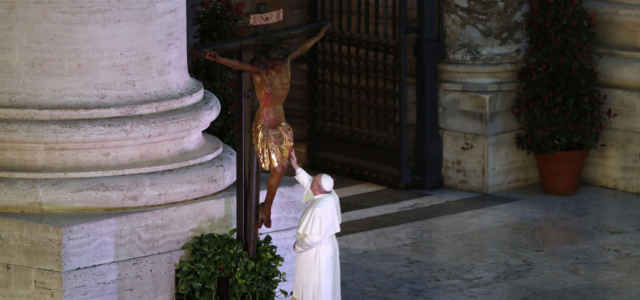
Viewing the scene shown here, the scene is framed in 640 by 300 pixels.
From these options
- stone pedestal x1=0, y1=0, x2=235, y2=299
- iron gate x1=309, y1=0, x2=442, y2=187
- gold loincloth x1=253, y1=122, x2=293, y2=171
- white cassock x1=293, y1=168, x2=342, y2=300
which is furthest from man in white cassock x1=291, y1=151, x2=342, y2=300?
iron gate x1=309, y1=0, x2=442, y2=187

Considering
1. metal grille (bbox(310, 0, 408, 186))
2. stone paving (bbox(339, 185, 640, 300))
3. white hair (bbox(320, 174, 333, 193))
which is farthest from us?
metal grille (bbox(310, 0, 408, 186))

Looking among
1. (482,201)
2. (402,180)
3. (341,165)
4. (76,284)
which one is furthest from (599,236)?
(76,284)

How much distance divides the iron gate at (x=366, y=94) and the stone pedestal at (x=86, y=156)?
15.5 ft

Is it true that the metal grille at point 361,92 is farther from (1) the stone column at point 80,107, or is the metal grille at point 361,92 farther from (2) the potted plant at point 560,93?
(1) the stone column at point 80,107

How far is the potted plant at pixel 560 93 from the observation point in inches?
434

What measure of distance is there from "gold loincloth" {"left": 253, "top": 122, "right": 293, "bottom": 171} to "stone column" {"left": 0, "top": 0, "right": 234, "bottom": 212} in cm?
60

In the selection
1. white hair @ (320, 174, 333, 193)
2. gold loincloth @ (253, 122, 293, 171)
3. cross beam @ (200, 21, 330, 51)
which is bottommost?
white hair @ (320, 174, 333, 193)

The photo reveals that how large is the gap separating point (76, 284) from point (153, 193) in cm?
64

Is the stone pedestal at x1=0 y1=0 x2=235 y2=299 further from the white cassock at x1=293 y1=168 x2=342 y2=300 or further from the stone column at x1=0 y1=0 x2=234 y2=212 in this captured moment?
the white cassock at x1=293 y1=168 x2=342 y2=300

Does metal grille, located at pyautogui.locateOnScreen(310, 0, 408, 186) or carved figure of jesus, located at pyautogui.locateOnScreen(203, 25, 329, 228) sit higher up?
carved figure of jesus, located at pyautogui.locateOnScreen(203, 25, 329, 228)

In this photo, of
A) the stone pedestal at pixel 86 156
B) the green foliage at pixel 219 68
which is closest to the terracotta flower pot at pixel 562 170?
the green foliage at pixel 219 68

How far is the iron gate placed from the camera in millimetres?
11398

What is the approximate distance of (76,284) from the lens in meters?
6.39

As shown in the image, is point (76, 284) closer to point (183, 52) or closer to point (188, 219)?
point (188, 219)
